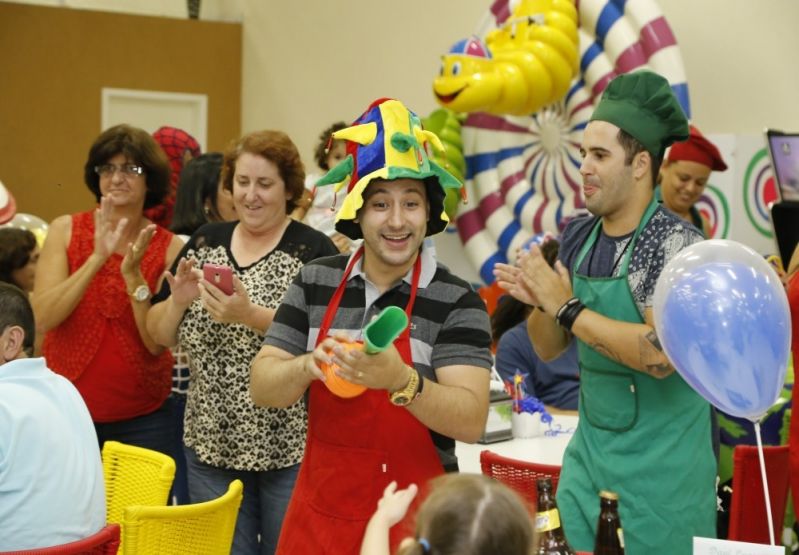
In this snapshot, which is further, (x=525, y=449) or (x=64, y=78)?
(x=64, y=78)

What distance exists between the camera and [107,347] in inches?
146

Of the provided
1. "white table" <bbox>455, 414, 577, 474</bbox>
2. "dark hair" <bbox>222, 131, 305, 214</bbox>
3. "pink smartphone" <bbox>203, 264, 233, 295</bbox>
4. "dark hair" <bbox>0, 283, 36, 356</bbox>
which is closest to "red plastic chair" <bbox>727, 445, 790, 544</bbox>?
"white table" <bbox>455, 414, 577, 474</bbox>

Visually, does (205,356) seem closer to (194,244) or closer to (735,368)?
(194,244)

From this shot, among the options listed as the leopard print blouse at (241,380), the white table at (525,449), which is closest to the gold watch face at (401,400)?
the leopard print blouse at (241,380)

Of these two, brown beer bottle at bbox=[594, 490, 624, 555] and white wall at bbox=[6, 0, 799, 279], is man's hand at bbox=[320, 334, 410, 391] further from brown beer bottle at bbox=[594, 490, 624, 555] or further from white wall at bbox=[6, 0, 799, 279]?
white wall at bbox=[6, 0, 799, 279]

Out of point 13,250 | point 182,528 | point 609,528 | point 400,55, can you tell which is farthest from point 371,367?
point 400,55

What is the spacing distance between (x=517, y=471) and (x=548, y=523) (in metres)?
0.91

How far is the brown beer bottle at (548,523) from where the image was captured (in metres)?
1.93

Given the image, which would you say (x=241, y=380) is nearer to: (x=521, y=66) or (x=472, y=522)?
(x=472, y=522)

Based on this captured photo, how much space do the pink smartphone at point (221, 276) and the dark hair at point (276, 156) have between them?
41 cm

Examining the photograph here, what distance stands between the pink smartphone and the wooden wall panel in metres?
7.54

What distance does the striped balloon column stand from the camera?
6477 millimetres

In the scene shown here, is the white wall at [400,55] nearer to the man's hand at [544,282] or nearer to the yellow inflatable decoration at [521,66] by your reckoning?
the yellow inflatable decoration at [521,66]

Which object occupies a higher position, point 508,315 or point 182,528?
point 508,315
